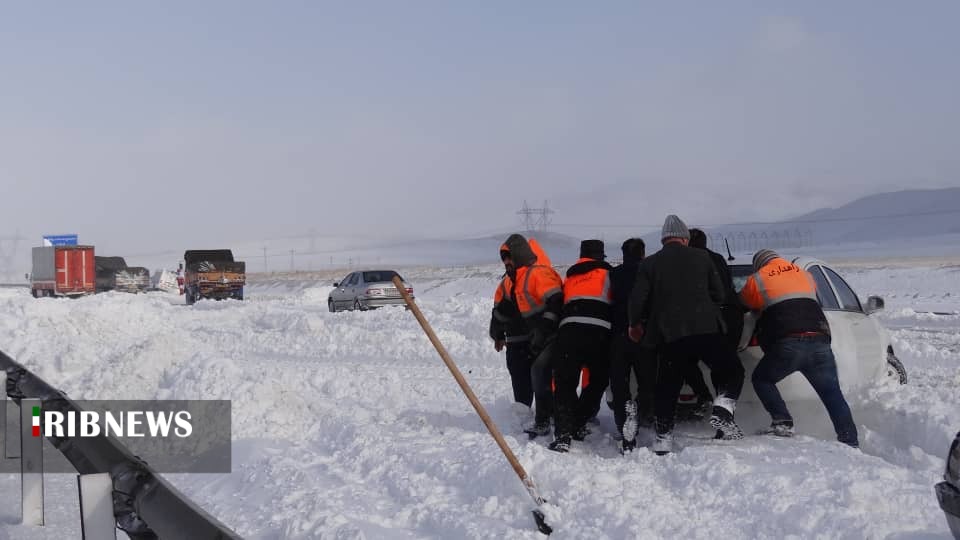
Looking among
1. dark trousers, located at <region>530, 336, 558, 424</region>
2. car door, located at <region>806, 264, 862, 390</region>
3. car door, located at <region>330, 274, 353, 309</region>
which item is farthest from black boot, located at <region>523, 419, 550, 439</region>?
car door, located at <region>330, 274, 353, 309</region>

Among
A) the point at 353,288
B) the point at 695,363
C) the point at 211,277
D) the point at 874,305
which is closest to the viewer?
the point at 695,363

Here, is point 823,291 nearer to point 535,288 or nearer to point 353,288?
point 535,288

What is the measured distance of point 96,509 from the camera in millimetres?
4086

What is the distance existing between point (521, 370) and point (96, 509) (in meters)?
5.37

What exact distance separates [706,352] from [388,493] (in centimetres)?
267

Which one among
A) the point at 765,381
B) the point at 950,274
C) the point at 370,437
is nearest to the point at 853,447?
the point at 765,381

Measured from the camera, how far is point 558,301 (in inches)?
329

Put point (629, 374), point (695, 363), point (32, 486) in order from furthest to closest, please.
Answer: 1. point (629, 374)
2. point (695, 363)
3. point (32, 486)

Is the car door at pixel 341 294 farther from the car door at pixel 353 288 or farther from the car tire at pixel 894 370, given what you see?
the car tire at pixel 894 370

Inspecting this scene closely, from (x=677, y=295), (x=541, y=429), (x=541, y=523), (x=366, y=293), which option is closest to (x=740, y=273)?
(x=677, y=295)

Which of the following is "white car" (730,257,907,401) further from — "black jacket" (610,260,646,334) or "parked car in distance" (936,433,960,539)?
"parked car in distance" (936,433,960,539)

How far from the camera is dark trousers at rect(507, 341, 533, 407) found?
893cm

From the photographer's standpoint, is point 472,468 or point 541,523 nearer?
Result: point 541,523

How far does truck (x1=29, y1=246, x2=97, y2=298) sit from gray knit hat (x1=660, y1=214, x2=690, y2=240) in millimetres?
53706
